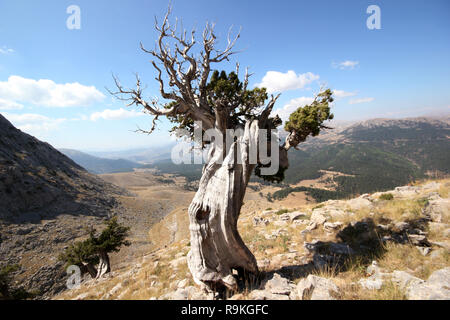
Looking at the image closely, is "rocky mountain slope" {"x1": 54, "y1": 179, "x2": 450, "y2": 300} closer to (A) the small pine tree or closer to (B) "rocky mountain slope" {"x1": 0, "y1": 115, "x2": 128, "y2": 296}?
(A) the small pine tree

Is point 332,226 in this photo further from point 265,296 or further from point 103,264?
point 103,264

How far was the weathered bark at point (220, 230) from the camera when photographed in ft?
20.1

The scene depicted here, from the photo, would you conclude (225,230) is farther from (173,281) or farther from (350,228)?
(350,228)

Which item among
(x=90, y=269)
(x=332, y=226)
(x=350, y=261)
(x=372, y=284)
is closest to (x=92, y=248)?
(x=90, y=269)

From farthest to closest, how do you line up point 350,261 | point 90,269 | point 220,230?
point 90,269 < point 350,261 < point 220,230

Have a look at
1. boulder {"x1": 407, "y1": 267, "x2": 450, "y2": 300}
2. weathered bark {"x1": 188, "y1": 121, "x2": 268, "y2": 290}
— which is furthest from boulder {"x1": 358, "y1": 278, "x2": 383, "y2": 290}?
weathered bark {"x1": 188, "y1": 121, "x2": 268, "y2": 290}

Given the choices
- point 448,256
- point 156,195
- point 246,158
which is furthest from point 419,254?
point 156,195

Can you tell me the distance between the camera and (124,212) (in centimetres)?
6450

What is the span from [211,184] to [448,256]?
846 centimetres

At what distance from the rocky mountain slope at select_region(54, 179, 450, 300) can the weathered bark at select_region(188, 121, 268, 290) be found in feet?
2.18

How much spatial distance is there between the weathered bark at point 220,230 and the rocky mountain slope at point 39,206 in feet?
108

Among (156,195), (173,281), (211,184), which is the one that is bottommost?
(156,195)

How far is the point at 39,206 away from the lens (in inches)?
1923

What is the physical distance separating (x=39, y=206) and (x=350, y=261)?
71.8 metres
